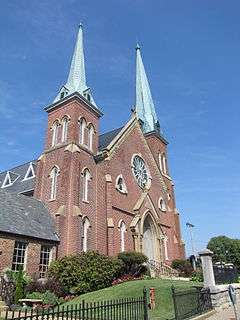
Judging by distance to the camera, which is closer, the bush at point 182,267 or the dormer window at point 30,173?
the bush at point 182,267

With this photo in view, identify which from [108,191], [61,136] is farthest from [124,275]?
[61,136]

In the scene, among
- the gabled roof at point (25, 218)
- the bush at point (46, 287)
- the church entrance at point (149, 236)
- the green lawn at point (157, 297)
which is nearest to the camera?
the green lawn at point (157, 297)

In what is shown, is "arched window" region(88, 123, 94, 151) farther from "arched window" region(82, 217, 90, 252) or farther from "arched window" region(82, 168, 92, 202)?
"arched window" region(82, 217, 90, 252)

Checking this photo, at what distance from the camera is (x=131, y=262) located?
79.9 feet

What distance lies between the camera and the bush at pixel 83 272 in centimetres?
1989

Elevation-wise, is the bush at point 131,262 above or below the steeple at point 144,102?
below

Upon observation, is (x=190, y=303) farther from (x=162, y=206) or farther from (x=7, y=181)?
(x=7, y=181)

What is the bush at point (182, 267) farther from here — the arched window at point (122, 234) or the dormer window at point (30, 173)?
the dormer window at point (30, 173)

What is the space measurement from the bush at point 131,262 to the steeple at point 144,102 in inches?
799

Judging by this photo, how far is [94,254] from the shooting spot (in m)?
21.6

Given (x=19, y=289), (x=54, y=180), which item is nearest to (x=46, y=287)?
(x=19, y=289)

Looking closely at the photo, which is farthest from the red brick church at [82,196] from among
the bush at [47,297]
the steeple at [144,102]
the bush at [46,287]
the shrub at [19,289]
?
the steeple at [144,102]

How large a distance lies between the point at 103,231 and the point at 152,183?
1100 cm

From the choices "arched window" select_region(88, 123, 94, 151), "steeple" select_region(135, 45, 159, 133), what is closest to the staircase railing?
"arched window" select_region(88, 123, 94, 151)
